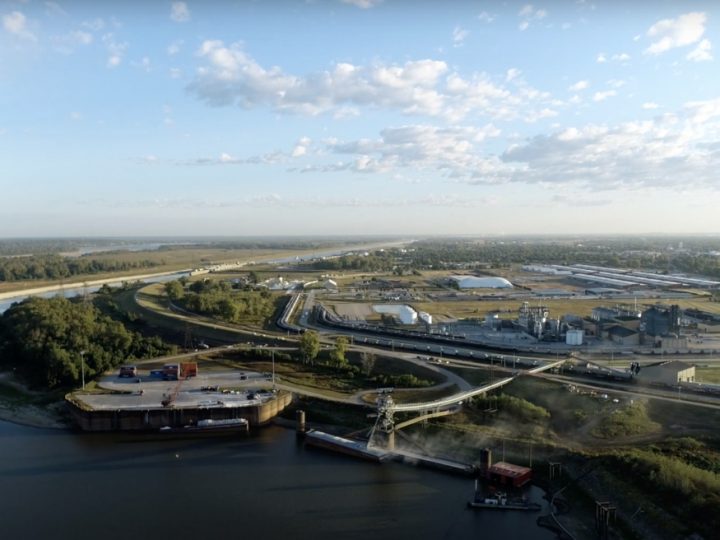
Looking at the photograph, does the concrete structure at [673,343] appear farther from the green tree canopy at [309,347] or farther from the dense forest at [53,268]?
the dense forest at [53,268]

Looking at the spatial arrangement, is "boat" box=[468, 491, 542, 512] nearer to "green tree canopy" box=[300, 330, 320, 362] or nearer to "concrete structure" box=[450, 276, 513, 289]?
"green tree canopy" box=[300, 330, 320, 362]

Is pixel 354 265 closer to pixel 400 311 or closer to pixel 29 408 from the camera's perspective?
pixel 400 311

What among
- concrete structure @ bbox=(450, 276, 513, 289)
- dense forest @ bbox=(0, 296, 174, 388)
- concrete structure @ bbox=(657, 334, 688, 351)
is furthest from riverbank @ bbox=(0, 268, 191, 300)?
concrete structure @ bbox=(657, 334, 688, 351)

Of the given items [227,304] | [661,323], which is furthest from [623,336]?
[227,304]

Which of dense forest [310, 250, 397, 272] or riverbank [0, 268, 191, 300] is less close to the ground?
dense forest [310, 250, 397, 272]

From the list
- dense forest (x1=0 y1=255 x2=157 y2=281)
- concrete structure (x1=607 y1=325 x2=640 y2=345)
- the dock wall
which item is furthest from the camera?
dense forest (x1=0 y1=255 x2=157 y2=281)

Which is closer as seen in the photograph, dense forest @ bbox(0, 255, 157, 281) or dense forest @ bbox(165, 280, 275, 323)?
dense forest @ bbox(165, 280, 275, 323)

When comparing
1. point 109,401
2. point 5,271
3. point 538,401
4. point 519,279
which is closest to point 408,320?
point 538,401
